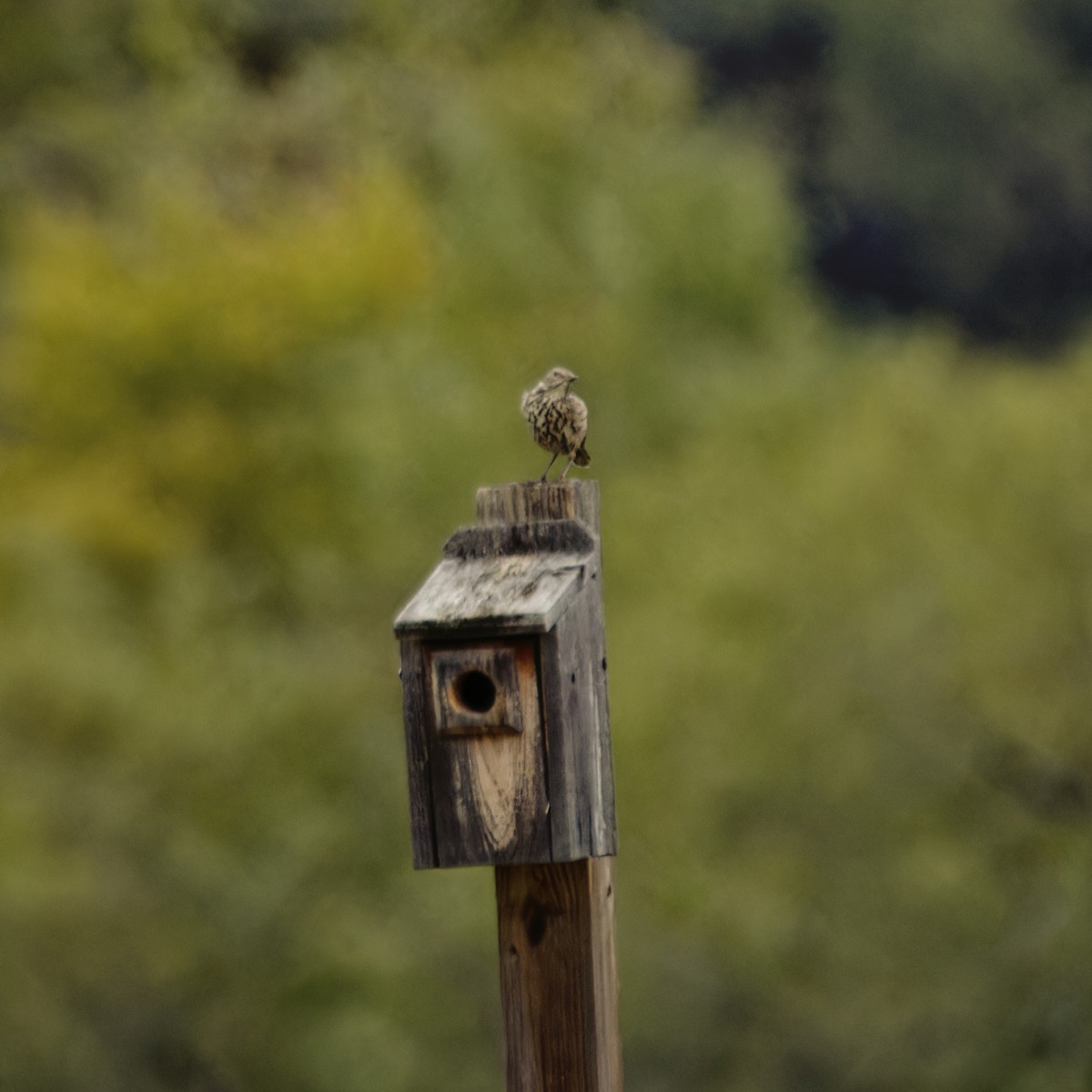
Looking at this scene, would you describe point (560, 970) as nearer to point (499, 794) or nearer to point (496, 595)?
point (499, 794)

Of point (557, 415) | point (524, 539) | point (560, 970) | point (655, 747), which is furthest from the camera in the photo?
point (655, 747)

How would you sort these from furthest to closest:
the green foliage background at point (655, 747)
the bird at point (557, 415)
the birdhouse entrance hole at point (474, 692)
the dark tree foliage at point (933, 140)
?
the dark tree foliage at point (933, 140) → the green foliage background at point (655, 747) → the bird at point (557, 415) → the birdhouse entrance hole at point (474, 692)

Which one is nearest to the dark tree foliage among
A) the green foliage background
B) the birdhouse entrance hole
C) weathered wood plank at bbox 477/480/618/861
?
the green foliage background

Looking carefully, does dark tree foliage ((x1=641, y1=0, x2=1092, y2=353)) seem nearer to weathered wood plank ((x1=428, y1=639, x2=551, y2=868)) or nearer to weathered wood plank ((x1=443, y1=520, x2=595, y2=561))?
weathered wood plank ((x1=443, y1=520, x2=595, y2=561))

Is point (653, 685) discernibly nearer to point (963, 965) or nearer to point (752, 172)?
point (963, 965)

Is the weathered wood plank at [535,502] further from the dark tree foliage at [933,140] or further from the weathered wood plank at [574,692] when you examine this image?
the dark tree foliage at [933,140]

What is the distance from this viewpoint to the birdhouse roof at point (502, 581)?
3963 millimetres

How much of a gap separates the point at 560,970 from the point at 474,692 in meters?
0.56

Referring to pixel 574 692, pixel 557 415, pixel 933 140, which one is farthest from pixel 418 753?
pixel 933 140

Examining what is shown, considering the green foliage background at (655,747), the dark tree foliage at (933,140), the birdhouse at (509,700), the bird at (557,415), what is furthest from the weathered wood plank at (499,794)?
the dark tree foliage at (933,140)

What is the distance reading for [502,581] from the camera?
4059 millimetres

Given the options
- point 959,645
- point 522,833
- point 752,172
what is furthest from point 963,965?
point 752,172

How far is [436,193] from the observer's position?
27.5 metres

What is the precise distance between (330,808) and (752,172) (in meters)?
12.9
